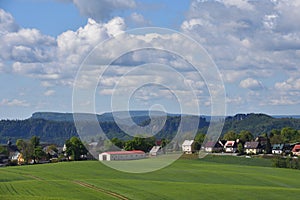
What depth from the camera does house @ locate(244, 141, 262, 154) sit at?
144750 mm

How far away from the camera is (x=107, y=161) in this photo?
94812 millimetres

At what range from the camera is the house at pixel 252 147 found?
475 feet

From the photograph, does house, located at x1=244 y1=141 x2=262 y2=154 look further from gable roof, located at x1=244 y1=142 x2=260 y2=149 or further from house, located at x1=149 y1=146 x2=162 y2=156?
house, located at x1=149 y1=146 x2=162 y2=156

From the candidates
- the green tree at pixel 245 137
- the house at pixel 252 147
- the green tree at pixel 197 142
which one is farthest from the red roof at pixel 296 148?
the green tree at pixel 245 137

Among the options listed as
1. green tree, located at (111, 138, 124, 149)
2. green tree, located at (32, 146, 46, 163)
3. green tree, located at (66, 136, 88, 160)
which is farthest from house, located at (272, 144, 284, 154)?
green tree, located at (32, 146, 46, 163)

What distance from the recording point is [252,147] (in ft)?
492

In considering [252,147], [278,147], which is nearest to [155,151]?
[252,147]

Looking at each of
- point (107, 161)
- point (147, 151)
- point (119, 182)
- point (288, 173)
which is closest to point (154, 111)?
point (119, 182)

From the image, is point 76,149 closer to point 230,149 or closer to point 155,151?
point 155,151

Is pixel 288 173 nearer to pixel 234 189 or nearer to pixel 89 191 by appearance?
pixel 234 189

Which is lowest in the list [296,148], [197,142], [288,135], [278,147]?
[296,148]

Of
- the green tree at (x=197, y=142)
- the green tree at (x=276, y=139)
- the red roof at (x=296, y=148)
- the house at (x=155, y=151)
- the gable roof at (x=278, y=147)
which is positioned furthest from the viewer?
the green tree at (x=276, y=139)

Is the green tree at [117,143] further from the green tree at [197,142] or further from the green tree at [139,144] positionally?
the green tree at [197,142]

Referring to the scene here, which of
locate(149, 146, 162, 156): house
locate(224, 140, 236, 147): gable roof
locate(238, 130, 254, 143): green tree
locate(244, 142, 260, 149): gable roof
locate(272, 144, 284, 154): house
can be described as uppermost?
locate(238, 130, 254, 143): green tree
